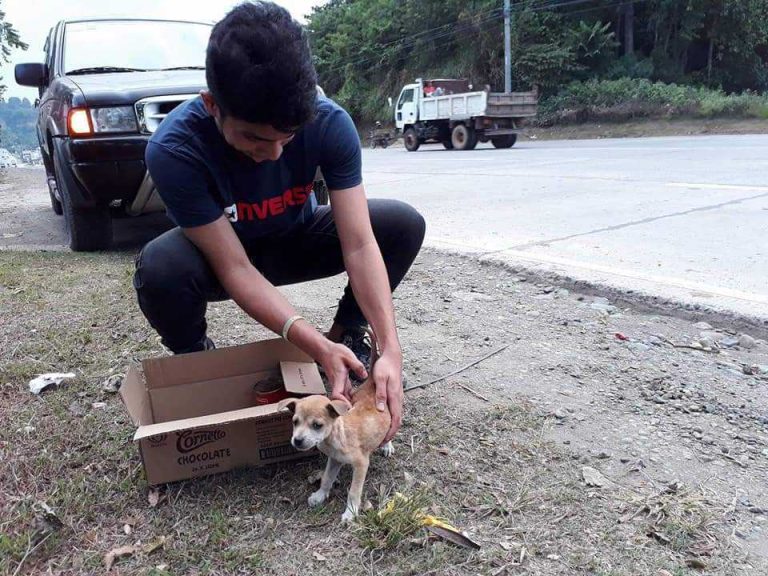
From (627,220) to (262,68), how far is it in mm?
4292

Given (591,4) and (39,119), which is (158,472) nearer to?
(39,119)

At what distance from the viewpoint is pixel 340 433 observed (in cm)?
175

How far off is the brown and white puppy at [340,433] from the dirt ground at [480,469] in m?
0.08

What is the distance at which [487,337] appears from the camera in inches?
118

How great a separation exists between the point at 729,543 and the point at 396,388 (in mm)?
932

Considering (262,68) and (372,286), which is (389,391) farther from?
(262,68)

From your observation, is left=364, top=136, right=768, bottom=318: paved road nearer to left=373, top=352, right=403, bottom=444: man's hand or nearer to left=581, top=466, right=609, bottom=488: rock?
left=581, top=466, right=609, bottom=488: rock

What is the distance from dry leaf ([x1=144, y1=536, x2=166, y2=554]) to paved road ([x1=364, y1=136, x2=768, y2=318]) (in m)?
2.70

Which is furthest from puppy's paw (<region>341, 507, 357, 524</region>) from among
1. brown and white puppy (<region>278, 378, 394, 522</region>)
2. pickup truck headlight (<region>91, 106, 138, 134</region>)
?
pickup truck headlight (<region>91, 106, 138, 134</region>)

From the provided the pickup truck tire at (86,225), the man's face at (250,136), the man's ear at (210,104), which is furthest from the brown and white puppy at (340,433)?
the pickup truck tire at (86,225)

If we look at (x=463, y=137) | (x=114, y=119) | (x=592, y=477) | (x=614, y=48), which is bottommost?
(x=592, y=477)

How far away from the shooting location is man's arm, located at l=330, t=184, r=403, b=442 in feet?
6.05

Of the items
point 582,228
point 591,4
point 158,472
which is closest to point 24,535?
point 158,472

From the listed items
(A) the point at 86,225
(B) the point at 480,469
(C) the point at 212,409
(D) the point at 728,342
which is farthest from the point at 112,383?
(D) the point at 728,342
